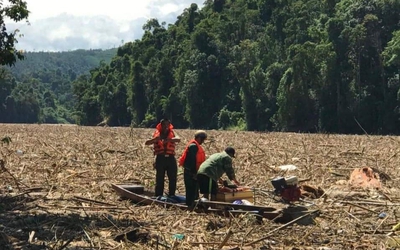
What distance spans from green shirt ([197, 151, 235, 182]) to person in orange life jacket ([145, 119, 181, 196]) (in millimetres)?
984

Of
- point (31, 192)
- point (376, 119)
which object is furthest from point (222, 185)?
point (376, 119)

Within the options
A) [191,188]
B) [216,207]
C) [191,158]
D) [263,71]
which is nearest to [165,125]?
[191,158]

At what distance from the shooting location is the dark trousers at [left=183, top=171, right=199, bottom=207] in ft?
36.1

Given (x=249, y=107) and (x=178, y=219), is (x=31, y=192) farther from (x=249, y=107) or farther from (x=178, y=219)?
(x=249, y=107)

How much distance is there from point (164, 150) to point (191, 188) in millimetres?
1031

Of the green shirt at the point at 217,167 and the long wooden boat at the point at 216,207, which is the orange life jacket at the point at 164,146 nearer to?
the long wooden boat at the point at 216,207

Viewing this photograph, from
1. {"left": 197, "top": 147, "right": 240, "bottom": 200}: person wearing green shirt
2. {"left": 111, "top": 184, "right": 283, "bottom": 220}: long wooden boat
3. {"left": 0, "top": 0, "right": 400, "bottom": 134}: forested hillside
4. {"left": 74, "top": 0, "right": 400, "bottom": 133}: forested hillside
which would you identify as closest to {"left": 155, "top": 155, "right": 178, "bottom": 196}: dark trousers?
{"left": 111, "top": 184, "right": 283, "bottom": 220}: long wooden boat

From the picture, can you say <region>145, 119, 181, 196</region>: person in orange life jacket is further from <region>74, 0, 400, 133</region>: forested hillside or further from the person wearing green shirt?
<region>74, 0, 400, 133</region>: forested hillside

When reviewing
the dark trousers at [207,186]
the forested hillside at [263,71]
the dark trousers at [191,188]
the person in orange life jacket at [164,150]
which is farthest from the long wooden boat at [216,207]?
the forested hillside at [263,71]

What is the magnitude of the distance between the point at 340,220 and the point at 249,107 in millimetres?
54818

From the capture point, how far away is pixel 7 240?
27.3 feet

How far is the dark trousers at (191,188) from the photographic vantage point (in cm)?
1100

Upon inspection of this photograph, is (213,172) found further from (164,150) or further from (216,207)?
(164,150)

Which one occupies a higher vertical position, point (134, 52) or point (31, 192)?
point (134, 52)
